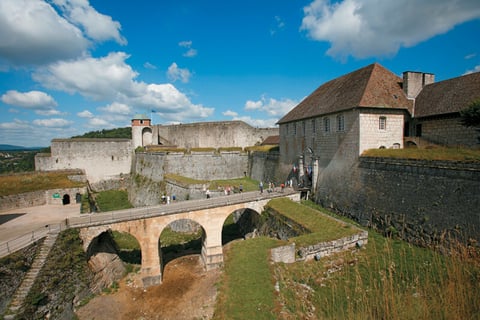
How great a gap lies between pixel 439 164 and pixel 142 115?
33.3 m

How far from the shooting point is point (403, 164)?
12.0 m

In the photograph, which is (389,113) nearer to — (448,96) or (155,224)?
(448,96)

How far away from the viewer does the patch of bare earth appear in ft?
35.8

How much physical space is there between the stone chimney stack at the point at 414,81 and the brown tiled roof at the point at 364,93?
351 mm

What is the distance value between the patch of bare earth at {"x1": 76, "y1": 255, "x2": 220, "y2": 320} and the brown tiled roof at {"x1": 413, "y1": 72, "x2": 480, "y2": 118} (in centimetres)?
1481

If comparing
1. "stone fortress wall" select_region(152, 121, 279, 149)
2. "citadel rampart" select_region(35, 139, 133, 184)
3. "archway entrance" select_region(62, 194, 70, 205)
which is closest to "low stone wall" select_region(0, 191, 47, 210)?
"archway entrance" select_region(62, 194, 70, 205)

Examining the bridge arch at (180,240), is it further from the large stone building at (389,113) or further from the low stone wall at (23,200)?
the large stone building at (389,113)

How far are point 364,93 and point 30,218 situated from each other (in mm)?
21544

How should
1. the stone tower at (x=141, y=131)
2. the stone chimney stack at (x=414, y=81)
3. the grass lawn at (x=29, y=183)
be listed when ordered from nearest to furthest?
the stone chimney stack at (x=414, y=81), the grass lawn at (x=29, y=183), the stone tower at (x=141, y=131)

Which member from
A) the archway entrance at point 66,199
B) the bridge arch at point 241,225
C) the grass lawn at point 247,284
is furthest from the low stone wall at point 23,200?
the grass lawn at point 247,284

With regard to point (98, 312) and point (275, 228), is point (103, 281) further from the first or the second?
point (275, 228)

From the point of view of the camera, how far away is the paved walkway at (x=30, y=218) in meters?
12.7

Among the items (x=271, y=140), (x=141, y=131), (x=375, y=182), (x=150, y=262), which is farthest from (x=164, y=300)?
(x=141, y=131)

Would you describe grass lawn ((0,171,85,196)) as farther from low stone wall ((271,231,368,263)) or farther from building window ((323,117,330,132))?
building window ((323,117,330,132))
